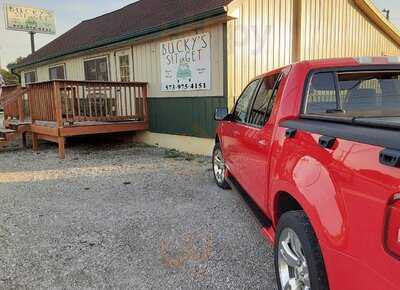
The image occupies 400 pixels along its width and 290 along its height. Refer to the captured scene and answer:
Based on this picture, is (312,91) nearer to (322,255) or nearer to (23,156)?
(322,255)

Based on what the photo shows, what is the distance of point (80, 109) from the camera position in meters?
9.37

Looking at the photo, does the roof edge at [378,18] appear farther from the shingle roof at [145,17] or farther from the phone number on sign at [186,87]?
the phone number on sign at [186,87]

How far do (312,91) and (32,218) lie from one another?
3670 mm

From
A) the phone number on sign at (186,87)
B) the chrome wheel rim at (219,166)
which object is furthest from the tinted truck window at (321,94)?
the phone number on sign at (186,87)

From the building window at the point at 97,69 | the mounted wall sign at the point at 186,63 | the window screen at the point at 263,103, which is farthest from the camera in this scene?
the building window at the point at 97,69

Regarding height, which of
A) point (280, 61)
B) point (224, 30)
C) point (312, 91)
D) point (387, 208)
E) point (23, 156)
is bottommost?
point (23, 156)

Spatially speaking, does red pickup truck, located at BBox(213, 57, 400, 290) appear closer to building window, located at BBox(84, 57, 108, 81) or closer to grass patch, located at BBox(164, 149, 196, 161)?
grass patch, located at BBox(164, 149, 196, 161)

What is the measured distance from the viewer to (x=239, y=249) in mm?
3549

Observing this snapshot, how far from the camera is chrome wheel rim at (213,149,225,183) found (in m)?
5.61

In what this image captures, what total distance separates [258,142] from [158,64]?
6941 mm

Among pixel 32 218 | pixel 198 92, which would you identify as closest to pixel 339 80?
pixel 32 218

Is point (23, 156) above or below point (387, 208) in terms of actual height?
below

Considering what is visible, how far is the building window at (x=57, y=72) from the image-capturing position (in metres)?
14.3

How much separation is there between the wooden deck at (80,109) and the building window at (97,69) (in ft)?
6.74
